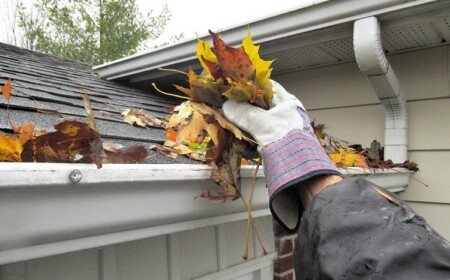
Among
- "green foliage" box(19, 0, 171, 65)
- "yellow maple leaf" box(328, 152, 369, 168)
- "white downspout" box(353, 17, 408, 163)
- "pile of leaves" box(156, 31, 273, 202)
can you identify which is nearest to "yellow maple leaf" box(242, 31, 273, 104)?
"pile of leaves" box(156, 31, 273, 202)

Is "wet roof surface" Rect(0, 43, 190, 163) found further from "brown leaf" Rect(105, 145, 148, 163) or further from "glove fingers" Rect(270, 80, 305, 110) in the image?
"glove fingers" Rect(270, 80, 305, 110)

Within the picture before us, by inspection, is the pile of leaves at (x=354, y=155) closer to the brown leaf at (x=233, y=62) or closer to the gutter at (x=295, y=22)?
the gutter at (x=295, y=22)

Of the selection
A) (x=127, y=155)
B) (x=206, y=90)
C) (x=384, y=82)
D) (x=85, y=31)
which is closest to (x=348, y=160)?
(x=384, y=82)

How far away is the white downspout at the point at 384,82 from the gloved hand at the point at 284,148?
59.3 inches

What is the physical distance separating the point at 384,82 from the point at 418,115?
1.82 feet

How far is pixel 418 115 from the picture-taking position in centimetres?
292

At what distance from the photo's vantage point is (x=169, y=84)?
13.2ft

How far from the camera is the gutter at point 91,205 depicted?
2.28 feet

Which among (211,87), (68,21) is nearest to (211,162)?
(211,87)

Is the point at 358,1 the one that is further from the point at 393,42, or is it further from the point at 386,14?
the point at 393,42

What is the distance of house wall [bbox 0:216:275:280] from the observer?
3.48 ft

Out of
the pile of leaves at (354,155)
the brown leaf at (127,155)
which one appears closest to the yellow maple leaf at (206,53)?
the brown leaf at (127,155)

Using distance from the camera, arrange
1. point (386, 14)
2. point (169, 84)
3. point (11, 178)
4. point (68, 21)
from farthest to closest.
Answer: point (68, 21), point (169, 84), point (386, 14), point (11, 178)

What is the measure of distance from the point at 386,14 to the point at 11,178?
2338mm
